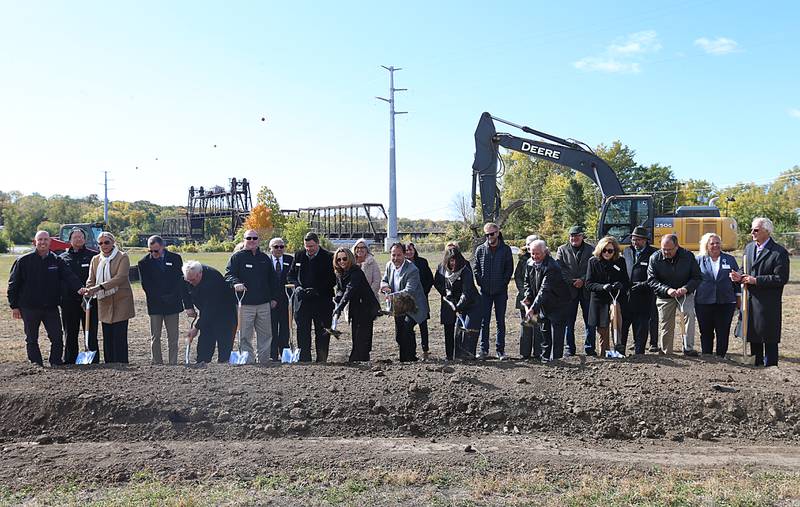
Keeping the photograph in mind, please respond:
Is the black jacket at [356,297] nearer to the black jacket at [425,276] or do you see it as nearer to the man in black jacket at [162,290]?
the black jacket at [425,276]

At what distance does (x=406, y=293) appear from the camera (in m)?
7.39

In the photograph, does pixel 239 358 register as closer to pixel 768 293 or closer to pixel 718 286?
pixel 718 286

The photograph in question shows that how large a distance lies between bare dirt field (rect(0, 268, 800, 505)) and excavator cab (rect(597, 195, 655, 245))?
1087cm

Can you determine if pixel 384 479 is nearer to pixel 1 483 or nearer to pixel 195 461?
pixel 195 461

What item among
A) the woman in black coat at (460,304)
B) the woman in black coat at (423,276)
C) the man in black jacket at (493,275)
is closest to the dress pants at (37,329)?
the woman in black coat at (423,276)

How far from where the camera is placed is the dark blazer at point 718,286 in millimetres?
7297

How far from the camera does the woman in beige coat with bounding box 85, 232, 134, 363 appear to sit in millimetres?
7344

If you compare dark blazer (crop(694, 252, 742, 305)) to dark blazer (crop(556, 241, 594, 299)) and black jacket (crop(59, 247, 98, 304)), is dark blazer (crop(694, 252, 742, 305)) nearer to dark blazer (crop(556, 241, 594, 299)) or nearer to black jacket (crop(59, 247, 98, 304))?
dark blazer (crop(556, 241, 594, 299))

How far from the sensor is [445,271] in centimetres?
780

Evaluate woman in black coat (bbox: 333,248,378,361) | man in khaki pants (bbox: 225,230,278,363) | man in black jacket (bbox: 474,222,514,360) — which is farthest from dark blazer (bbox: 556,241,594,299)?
man in khaki pants (bbox: 225,230,278,363)

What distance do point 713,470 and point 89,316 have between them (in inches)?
266

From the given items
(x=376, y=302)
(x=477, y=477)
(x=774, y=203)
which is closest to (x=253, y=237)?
(x=376, y=302)

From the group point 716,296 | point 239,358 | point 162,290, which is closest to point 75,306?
point 162,290

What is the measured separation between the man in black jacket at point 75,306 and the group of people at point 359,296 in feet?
0.06
